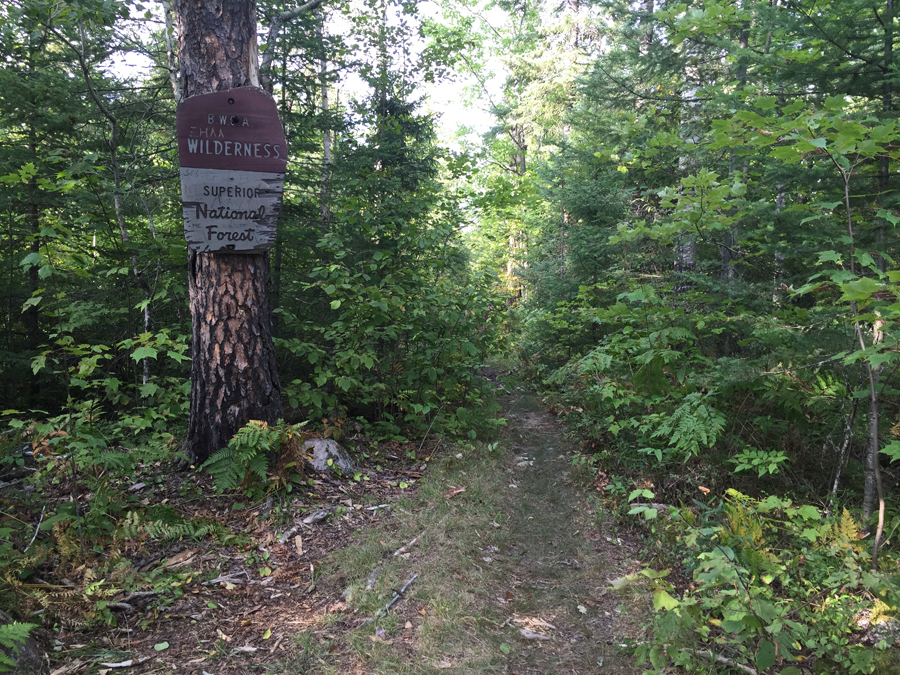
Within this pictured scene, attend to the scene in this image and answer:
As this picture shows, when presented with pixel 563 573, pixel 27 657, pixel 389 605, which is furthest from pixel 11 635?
pixel 563 573

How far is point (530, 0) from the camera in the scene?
18.9m

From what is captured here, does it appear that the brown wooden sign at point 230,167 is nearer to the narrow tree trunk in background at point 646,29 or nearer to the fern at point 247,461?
the fern at point 247,461

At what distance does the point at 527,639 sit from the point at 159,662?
2066 millimetres

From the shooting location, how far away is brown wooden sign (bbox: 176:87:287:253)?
4.03 meters

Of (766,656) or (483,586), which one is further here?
(483,586)

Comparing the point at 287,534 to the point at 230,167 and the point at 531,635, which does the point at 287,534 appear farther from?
the point at 230,167

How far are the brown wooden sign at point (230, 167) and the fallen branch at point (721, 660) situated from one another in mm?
4384

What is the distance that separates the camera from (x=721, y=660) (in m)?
2.57

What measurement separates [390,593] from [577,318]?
20.6 feet

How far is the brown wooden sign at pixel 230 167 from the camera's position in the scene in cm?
403

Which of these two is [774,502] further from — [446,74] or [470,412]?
[446,74]

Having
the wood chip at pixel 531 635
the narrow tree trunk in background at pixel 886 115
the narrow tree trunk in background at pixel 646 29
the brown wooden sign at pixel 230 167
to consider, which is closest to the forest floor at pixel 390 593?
the wood chip at pixel 531 635

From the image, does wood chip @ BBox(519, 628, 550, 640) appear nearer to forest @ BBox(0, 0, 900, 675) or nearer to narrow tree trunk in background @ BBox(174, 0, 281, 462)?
forest @ BBox(0, 0, 900, 675)

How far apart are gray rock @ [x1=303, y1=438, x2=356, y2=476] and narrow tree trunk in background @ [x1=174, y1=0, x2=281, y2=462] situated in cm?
58
